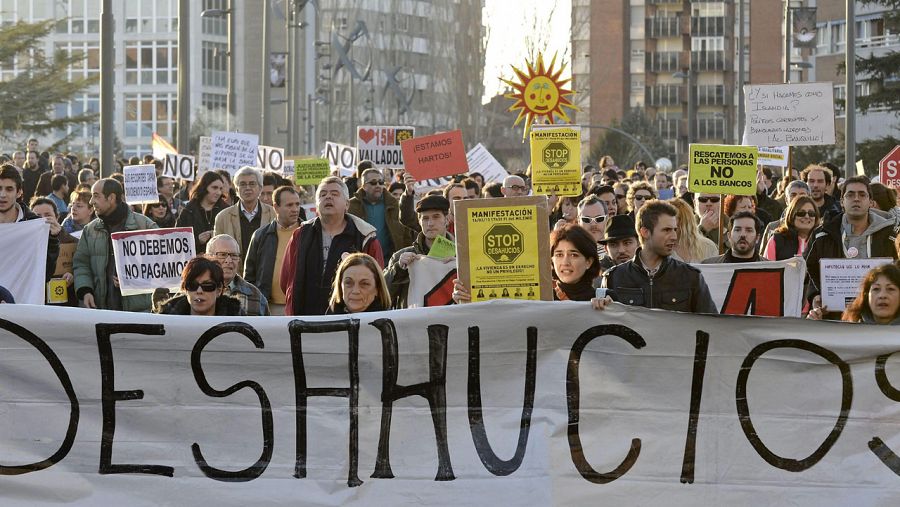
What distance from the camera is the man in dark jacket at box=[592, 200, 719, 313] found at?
333 inches

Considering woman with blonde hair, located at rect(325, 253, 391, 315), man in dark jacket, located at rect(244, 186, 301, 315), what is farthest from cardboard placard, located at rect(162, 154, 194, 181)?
woman with blonde hair, located at rect(325, 253, 391, 315)

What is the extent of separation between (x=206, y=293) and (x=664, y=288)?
2.23 m

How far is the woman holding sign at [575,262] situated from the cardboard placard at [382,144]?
12.5 meters

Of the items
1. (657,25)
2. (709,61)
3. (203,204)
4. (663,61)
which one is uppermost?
(657,25)

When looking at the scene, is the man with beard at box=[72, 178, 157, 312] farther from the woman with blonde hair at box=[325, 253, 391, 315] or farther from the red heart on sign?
the red heart on sign

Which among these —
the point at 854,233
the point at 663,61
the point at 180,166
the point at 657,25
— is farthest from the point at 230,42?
the point at 663,61

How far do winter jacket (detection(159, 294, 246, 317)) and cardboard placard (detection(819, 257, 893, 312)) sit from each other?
3448mm

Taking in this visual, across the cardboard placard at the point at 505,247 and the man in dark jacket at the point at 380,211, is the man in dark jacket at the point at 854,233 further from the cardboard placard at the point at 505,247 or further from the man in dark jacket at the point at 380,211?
the cardboard placard at the point at 505,247

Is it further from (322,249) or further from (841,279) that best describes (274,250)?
(841,279)

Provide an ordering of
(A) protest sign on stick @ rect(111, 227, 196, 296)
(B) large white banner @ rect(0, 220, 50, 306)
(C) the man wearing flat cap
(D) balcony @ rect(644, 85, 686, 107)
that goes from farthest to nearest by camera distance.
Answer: (D) balcony @ rect(644, 85, 686, 107), (B) large white banner @ rect(0, 220, 50, 306), (A) protest sign on stick @ rect(111, 227, 196, 296), (C) the man wearing flat cap

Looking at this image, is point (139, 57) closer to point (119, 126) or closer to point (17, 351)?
point (119, 126)

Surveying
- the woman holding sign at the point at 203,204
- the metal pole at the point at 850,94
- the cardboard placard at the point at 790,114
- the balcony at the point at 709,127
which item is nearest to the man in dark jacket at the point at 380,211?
the woman holding sign at the point at 203,204

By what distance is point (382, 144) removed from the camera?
68.9 ft

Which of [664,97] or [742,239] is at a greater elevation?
[664,97]
